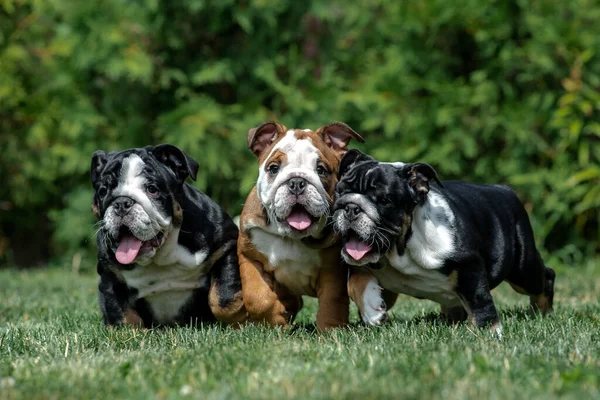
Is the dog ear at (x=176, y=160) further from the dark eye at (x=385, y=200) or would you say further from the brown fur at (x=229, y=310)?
the dark eye at (x=385, y=200)

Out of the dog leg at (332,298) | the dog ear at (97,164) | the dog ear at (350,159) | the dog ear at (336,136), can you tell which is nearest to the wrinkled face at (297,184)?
the dog ear at (350,159)

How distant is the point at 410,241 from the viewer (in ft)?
16.5

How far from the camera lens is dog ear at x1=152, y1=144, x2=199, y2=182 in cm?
540

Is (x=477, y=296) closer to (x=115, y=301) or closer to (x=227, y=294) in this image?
(x=227, y=294)

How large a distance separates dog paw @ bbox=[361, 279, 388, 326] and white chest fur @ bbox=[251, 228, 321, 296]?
1.43ft

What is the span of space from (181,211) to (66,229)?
6.54 m

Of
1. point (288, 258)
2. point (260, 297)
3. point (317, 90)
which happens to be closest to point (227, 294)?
point (260, 297)

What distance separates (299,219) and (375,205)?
0.49m

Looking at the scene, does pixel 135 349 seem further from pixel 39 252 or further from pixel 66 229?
pixel 39 252

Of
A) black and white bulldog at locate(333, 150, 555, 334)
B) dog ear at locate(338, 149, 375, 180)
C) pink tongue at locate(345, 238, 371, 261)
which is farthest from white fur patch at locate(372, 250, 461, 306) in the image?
dog ear at locate(338, 149, 375, 180)

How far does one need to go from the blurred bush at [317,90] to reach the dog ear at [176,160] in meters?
4.89

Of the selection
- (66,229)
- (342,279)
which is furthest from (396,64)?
(342,279)

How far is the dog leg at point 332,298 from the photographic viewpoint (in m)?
5.25

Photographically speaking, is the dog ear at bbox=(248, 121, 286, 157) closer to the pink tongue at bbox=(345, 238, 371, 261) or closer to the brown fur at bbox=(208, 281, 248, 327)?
the brown fur at bbox=(208, 281, 248, 327)
